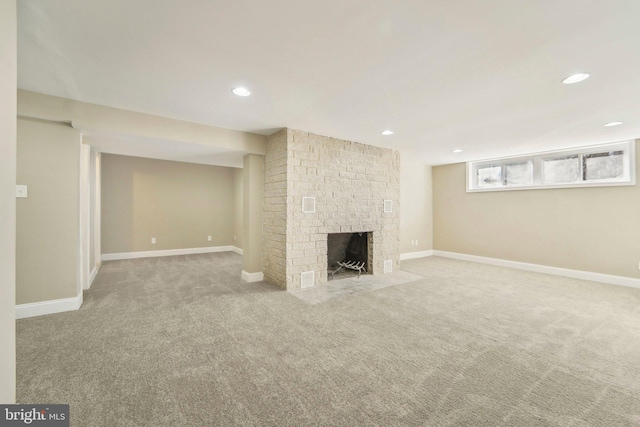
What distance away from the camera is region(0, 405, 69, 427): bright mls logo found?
121 cm

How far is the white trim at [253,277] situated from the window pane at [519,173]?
5.60 metres

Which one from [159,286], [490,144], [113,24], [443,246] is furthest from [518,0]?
[443,246]

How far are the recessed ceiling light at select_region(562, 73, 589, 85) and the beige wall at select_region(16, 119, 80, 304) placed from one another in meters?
5.11

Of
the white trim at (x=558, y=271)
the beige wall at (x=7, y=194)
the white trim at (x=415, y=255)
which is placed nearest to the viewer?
the beige wall at (x=7, y=194)

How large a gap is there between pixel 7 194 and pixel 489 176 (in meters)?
7.36

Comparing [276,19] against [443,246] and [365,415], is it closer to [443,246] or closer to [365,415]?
[365,415]

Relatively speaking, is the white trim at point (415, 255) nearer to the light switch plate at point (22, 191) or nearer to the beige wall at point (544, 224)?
the beige wall at point (544, 224)

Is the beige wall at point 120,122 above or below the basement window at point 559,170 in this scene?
above

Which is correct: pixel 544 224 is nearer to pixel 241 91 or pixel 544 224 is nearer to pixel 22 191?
pixel 241 91

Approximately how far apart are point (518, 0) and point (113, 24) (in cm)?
243

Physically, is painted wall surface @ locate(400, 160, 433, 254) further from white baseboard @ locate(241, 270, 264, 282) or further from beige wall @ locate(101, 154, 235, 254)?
beige wall @ locate(101, 154, 235, 254)

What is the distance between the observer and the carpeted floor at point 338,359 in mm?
1587

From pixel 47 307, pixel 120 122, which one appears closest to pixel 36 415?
pixel 47 307

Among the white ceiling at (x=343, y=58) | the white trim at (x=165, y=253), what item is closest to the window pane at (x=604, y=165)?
the white ceiling at (x=343, y=58)
